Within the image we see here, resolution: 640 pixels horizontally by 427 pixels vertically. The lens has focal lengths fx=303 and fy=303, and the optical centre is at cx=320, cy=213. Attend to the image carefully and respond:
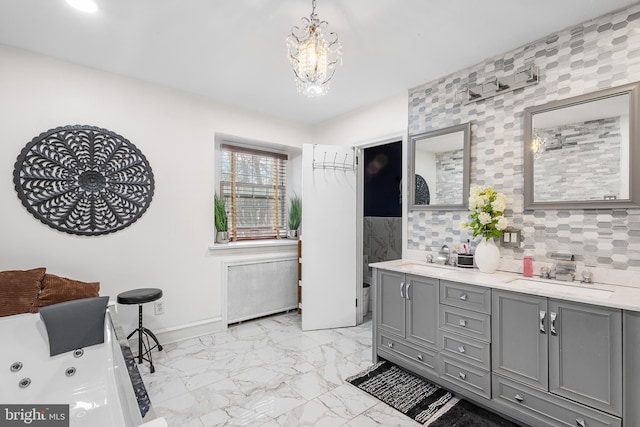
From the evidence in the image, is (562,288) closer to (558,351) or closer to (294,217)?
(558,351)

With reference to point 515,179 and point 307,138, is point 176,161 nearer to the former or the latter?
point 307,138

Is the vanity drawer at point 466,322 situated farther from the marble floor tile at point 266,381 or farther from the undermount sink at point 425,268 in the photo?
the marble floor tile at point 266,381

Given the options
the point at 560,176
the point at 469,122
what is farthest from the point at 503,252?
the point at 469,122

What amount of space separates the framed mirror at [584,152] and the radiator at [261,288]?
9.23ft

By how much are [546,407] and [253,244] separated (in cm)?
300

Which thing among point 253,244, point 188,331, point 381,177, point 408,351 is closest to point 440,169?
point 408,351

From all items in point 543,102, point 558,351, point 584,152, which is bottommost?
point 558,351

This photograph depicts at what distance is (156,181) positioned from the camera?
3018 mm

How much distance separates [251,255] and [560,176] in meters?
3.12

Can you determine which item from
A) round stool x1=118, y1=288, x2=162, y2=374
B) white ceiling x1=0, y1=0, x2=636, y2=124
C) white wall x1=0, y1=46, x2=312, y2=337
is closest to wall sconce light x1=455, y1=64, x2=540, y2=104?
white ceiling x1=0, y1=0, x2=636, y2=124

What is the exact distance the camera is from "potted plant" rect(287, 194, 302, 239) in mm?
4248

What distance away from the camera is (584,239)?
2.03m

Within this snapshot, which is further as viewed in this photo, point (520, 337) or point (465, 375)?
point (465, 375)

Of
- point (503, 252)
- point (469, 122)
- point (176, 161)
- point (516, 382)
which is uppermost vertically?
point (469, 122)
